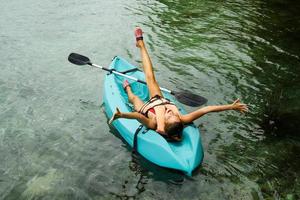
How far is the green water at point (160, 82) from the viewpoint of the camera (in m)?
7.03

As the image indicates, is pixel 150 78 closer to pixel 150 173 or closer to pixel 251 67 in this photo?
pixel 150 173

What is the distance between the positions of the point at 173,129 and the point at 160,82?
146 inches

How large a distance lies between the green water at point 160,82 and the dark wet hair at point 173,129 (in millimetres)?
721

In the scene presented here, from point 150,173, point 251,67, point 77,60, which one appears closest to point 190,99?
point 150,173

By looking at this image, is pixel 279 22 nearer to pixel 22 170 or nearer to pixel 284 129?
pixel 284 129

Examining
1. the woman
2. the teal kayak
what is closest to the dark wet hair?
the woman

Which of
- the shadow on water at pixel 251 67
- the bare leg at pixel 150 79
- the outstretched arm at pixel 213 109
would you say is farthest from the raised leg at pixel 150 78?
the shadow on water at pixel 251 67

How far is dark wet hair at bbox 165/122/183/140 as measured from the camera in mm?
6854

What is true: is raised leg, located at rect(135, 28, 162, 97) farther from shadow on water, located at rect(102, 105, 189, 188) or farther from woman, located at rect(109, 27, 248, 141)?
shadow on water, located at rect(102, 105, 189, 188)

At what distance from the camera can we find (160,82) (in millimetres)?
10453

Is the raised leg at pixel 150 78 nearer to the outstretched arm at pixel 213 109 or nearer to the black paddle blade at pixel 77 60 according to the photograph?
the outstretched arm at pixel 213 109

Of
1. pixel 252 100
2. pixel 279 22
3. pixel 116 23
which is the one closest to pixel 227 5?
pixel 279 22

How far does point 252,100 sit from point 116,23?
683 centimetres

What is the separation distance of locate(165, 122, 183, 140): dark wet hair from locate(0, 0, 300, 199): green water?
2.37 ft
